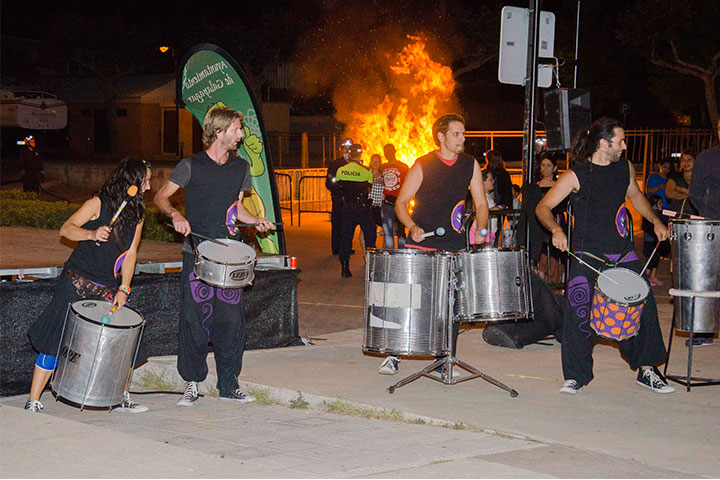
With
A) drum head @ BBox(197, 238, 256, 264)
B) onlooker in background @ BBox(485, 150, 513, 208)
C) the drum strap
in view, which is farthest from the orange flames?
the drum strap

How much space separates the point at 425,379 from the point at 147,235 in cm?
601

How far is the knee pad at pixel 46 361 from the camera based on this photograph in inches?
254

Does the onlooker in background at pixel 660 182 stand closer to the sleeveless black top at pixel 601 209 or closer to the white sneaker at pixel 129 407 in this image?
the sleeveless black top at pixel 601 209

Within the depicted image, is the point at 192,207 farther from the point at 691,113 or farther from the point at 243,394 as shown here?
the point at 691,113

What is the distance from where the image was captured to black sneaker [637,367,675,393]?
6.96 meters

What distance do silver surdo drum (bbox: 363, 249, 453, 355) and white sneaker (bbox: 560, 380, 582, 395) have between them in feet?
3.33

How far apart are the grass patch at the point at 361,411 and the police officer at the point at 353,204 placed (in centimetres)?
729

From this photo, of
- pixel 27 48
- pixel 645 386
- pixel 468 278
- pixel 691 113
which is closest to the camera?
pixel 468 278

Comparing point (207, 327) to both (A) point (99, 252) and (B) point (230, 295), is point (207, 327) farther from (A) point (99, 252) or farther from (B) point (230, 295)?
(A) point (99, 252)

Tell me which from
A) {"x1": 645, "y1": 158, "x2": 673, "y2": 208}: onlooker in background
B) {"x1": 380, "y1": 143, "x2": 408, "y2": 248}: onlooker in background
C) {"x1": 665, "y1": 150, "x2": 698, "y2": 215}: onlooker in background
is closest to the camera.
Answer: {"x1": 665, "y1": 150, "x2": 698, "y2": 215}: onlooker in background

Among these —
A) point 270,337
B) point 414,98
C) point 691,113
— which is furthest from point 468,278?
point 691,113

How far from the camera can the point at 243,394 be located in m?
6.95

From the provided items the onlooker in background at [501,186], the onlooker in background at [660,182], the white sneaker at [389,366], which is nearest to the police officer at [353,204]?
the onlooker in background at [501,186]

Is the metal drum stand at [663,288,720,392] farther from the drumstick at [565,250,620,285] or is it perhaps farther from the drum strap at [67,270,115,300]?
the drum strap at [67,270,115,300]
